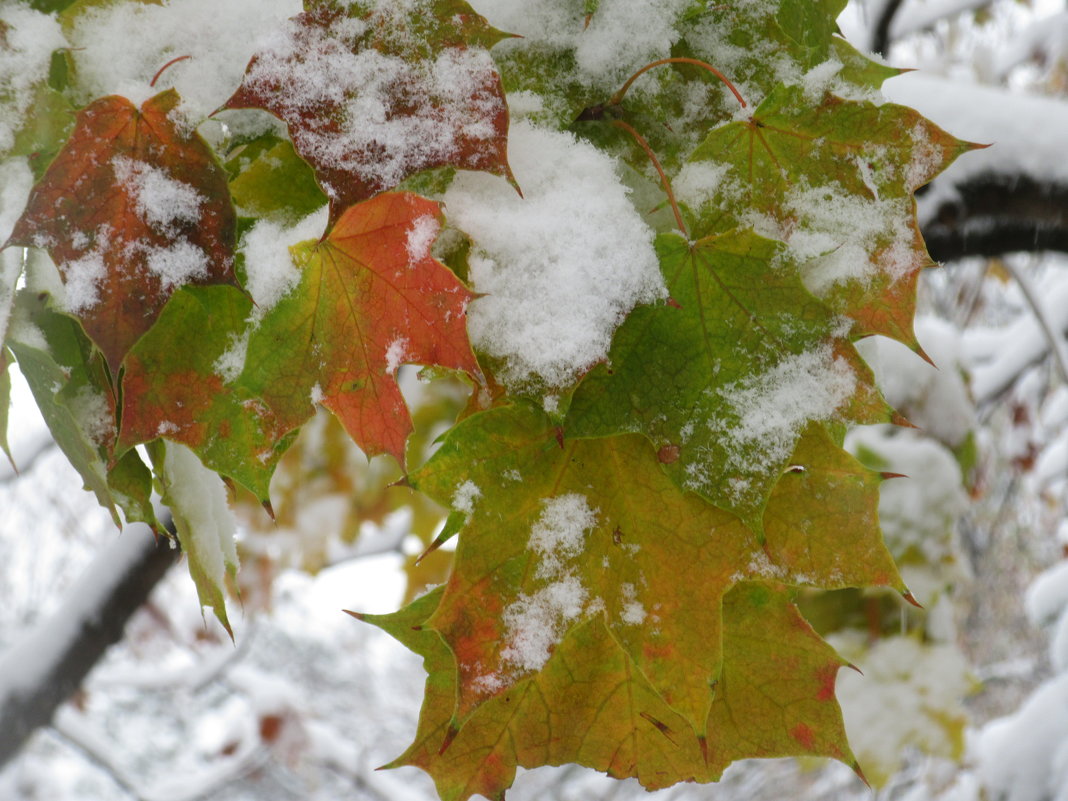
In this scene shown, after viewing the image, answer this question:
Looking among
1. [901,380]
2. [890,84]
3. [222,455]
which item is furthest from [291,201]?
[901,380]

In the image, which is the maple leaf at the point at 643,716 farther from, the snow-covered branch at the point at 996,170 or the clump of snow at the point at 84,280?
the snow-covered branch at the point at 996,170

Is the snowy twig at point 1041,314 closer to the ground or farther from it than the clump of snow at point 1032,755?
farther from it

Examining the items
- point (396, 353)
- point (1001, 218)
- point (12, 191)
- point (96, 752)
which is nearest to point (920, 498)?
point (1001, 218)

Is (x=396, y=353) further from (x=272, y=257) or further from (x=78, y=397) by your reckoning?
(x=78, y=397)

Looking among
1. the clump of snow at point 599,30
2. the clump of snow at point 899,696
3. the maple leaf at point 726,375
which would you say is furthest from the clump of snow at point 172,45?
the clump of snow at point 899,696

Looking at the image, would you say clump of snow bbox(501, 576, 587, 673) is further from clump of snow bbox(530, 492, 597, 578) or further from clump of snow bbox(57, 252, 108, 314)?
clump of snow bbox(57, 252, 108, 314)

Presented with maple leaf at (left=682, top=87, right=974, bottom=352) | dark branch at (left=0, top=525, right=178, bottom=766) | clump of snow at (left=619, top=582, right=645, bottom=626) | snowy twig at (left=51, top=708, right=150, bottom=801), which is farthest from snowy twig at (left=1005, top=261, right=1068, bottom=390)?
snowy twig at (left=51, top=708, right=150, bottom=801)
